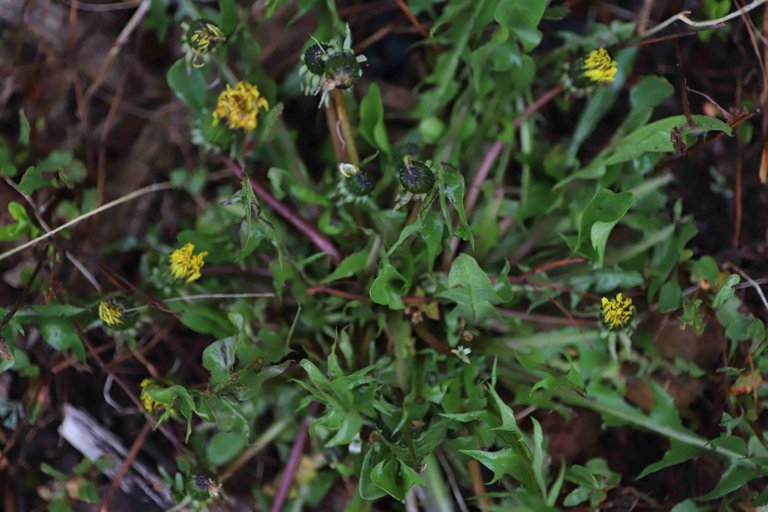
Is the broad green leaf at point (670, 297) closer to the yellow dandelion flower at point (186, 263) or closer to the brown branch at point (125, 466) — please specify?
the yellow dandelion flower at point (186, 263)

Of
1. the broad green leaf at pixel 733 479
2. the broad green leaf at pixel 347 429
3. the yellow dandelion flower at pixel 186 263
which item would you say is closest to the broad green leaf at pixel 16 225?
the yellow dandelion flower at pixel 186 263

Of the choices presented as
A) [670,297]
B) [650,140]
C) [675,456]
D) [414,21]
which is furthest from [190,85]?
[675,456]

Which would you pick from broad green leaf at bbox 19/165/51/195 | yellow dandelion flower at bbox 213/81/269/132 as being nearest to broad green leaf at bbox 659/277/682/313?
yellow dandelion flower at bbox 213/81/269/132

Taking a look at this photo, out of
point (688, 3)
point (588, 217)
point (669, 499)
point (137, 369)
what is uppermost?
point (688, 3)

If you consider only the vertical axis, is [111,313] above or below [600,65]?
below

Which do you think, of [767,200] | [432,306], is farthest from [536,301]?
[767,200]

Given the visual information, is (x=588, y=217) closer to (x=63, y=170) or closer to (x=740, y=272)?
(x=740, y=272)

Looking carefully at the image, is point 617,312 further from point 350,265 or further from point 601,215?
point 350,265
